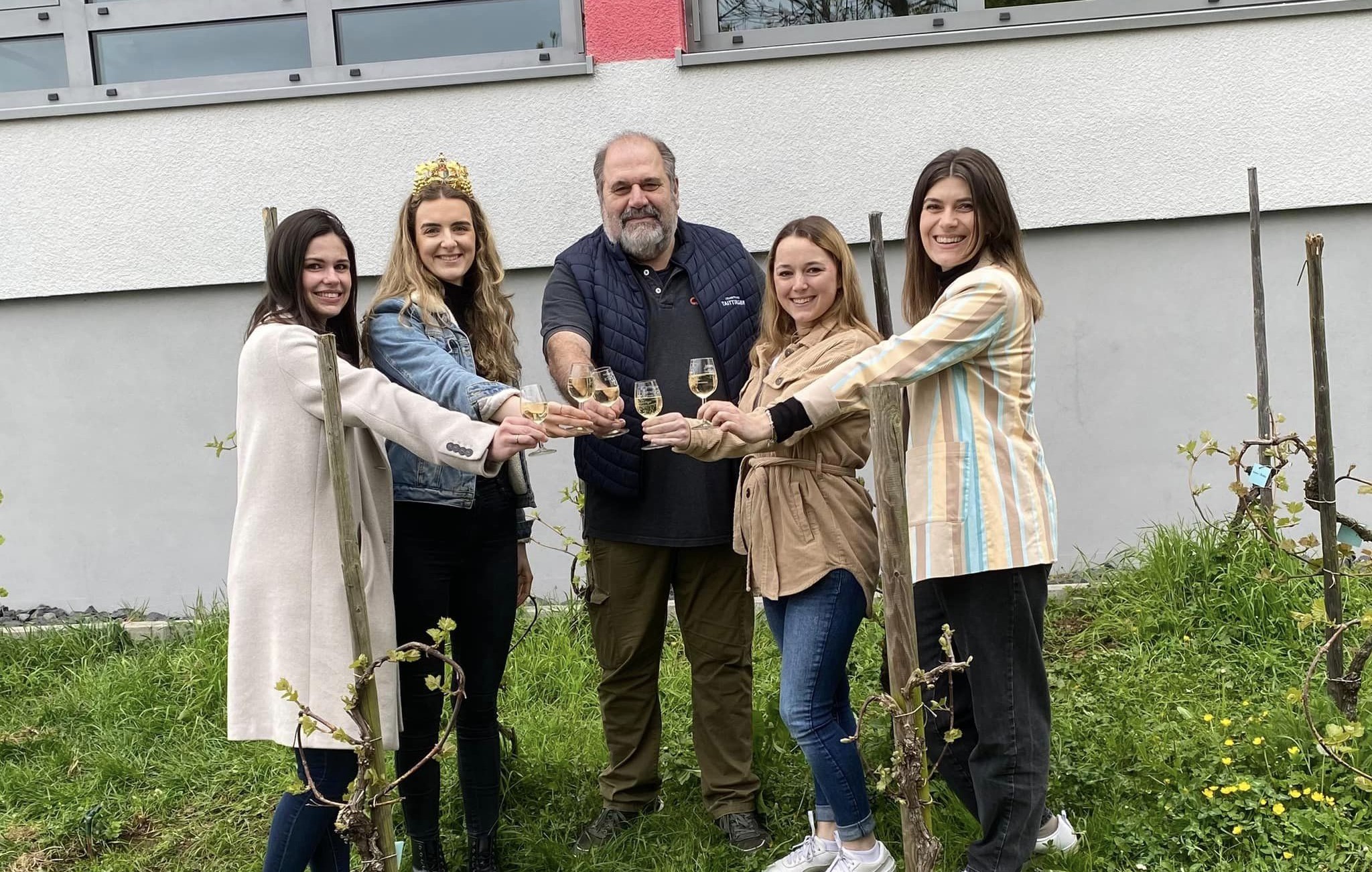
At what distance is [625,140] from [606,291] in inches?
19.2

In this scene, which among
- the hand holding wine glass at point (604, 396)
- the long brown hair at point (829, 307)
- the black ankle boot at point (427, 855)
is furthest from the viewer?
the black ankle boot at point (427, 855)

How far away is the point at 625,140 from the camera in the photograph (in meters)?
3.53

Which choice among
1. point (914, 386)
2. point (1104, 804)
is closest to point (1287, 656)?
point (1104, 804)

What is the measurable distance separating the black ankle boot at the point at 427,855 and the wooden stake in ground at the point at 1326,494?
9.62 ft

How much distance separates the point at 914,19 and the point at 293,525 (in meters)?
4.10

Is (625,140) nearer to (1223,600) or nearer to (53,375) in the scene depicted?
(1223,600)

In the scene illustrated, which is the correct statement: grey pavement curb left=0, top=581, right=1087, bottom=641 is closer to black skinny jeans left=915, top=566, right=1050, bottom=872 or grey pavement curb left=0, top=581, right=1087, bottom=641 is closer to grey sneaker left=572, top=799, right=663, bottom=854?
grey sneaker left=572, top=799, right=663, bottom=854

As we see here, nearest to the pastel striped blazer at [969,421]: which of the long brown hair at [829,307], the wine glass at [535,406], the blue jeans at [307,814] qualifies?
the long brown hair at [829,307]

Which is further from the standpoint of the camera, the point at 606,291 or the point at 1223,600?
the point at 1223,600

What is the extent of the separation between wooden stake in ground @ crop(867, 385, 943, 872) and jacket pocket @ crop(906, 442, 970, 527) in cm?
34

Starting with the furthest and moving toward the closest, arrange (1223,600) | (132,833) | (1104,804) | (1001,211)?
(1223,600) → (132,833) → (1104,804) → (1001,211)

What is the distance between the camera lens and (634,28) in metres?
5.33

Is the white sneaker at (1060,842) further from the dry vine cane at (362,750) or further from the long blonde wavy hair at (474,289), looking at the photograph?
the long blonde wavy hair at (474,289)

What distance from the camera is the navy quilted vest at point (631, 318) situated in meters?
3.49
